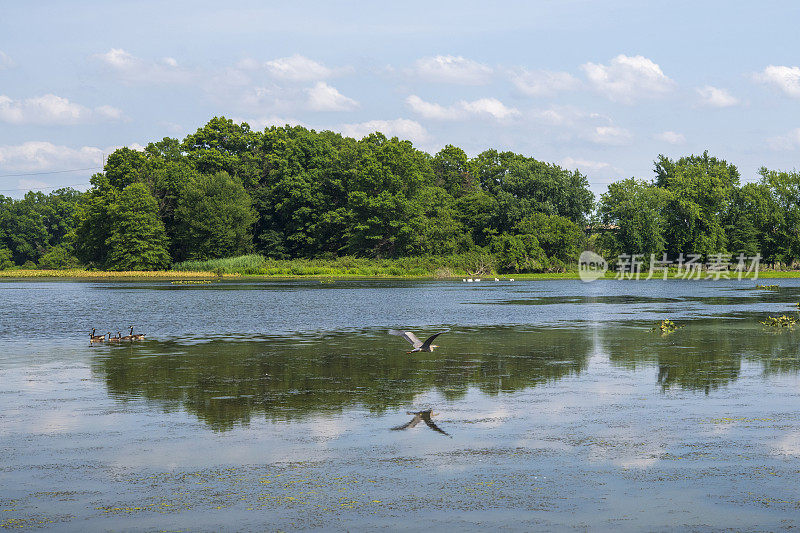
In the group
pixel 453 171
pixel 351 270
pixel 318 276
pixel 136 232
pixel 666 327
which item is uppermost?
pixel 453 171

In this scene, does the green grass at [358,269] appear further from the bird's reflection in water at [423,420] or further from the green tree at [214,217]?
the bird's reflection in water at [423,420]

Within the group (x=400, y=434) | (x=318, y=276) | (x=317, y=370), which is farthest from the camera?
(x=318, y=276)

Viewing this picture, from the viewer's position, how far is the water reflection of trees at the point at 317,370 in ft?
54.1

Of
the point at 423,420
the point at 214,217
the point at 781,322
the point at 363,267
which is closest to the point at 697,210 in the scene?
the point at 363,267

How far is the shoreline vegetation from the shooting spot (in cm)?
11138

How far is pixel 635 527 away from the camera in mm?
8789

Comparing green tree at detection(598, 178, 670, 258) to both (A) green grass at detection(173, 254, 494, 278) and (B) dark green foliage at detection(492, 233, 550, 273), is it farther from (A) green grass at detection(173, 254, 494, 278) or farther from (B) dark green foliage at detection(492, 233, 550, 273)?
(A) green grass at detection(173, 254, 494, 278)

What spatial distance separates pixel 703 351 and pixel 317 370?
11.9 metres

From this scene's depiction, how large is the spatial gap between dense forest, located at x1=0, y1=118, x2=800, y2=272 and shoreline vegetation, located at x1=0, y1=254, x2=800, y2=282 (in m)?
2.54

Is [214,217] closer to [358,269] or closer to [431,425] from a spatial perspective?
[358,269]

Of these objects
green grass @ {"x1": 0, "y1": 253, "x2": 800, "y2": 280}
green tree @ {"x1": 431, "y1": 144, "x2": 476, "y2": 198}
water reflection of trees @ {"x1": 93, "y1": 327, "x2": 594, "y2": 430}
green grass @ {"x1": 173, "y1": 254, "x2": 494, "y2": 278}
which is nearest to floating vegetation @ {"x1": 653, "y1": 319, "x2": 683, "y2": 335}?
water reflection of trees @ {"x1": 93, "y1": 327, "x2": 594, "y2": 430}

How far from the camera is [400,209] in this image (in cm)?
11825

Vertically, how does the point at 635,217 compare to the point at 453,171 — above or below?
below

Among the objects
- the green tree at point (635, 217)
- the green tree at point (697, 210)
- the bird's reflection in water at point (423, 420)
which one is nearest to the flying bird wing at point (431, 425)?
the bird's reflection in water at point (423, 420)
